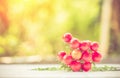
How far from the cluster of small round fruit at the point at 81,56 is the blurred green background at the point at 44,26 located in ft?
0.31

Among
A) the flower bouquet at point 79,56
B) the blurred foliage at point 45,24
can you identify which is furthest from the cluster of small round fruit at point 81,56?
the blurred foliage at point 45,24

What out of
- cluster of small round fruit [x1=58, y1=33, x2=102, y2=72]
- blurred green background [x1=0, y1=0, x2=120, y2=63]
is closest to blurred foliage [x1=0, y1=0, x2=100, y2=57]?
blurred green background [x1=0, y1=0, x2=120, y2=63]


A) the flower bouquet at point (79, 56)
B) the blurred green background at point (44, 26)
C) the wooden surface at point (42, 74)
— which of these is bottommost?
the wooden surface at point (42, 74)

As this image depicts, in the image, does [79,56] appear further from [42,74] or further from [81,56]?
[42,74]

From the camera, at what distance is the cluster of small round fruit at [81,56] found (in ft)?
4.96

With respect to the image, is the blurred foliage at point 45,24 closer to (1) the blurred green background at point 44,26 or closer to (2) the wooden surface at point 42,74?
(1) the blurred green background at point 44,26

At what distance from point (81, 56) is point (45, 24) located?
11.8 inches

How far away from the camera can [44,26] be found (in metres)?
1.63

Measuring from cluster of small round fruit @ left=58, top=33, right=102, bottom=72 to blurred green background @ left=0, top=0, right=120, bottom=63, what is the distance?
3.7 inches

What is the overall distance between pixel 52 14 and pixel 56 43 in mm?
176

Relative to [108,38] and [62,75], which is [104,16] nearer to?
[108,38]

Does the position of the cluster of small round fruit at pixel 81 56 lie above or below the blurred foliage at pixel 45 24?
below

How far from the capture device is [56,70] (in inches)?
60.2

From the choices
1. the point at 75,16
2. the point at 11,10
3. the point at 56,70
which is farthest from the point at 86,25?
the point at 11,10
